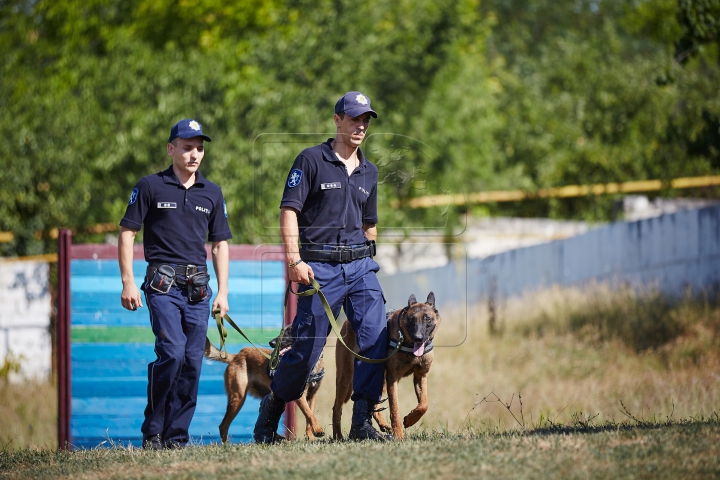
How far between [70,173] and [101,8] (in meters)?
9.73

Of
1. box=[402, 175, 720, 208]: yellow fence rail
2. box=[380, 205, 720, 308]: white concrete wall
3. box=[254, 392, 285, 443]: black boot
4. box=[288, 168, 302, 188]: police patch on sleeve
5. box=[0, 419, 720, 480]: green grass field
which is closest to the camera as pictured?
box=[0, 419, 720, 480]: green grass field

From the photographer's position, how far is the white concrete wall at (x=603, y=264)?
1325cm

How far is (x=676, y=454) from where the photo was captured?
4.51m

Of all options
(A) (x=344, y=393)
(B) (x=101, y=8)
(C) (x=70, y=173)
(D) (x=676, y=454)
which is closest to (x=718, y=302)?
(A) (x=344, y=393)

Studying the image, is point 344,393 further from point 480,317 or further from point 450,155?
point 450,155

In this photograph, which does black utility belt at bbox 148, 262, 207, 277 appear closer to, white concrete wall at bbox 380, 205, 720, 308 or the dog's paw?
the dog's paw

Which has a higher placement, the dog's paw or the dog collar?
the dog collar

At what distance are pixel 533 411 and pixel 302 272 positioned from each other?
6.07 metres

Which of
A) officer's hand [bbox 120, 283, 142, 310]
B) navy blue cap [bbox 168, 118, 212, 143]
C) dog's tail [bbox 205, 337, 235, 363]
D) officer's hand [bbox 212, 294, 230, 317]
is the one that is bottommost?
dog's tail [bbox 205, 337, 235, 363]

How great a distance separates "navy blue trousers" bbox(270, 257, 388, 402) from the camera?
5.76m

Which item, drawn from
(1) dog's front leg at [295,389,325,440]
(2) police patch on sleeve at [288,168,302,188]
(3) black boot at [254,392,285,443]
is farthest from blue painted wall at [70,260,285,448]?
(2) police patch on sleeve at [288,168,302,188]

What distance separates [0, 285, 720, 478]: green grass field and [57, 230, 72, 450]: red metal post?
1.14 ft

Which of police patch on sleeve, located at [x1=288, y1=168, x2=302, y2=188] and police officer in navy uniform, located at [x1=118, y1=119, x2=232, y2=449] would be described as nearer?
police patch on sleeve, located at [x1=288, y1=168, x2=302, y2=188]

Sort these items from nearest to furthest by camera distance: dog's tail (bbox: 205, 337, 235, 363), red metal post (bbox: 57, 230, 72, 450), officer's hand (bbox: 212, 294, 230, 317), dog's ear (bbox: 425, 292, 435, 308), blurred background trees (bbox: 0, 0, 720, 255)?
dog's ear (bbox: 425, 292, 435, 308)
officer's hand (bbox: 212, 294, 230, 317)
dog's tail (bbox: 205, 337, 235, 363)
red metal post (bbox: 57, 230, 72, 450)
blurred background trees (bbox: 0, 0, 720, 255)
